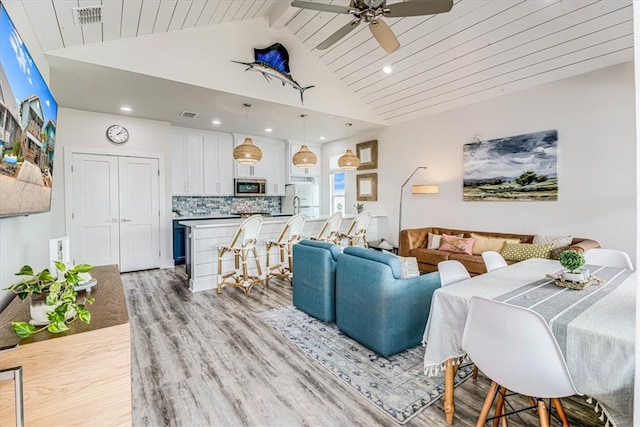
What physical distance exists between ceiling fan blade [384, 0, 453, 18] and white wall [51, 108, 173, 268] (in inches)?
185

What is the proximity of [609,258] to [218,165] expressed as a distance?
21.1 ft

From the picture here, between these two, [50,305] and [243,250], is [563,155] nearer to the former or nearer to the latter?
[243,250]

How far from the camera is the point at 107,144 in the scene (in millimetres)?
5223

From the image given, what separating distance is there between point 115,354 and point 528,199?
5043 mm

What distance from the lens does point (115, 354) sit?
1.31 m

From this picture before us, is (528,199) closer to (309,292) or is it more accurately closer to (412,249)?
(412,249)

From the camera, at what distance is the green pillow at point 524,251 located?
3.91 meters

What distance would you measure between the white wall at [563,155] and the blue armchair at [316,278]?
10.3 feet

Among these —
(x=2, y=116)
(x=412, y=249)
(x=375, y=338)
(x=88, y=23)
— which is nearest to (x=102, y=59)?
(x=88, y=23)

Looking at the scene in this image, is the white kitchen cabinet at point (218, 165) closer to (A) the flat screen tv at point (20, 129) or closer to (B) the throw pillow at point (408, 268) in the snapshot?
(A) the flat screen tv at point (20, 129)

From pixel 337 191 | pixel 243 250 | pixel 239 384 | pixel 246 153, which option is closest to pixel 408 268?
pixel 239 384

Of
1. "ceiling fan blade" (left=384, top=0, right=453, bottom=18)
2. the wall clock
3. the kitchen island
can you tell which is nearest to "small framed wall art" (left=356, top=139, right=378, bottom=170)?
the kitchen island

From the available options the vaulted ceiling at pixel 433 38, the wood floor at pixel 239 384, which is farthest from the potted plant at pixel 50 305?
the vaulted ceiling at pixel 433 38

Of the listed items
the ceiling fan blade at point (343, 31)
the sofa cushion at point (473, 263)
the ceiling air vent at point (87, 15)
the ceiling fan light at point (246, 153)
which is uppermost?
the ceiling air vent at point (87, 15)
